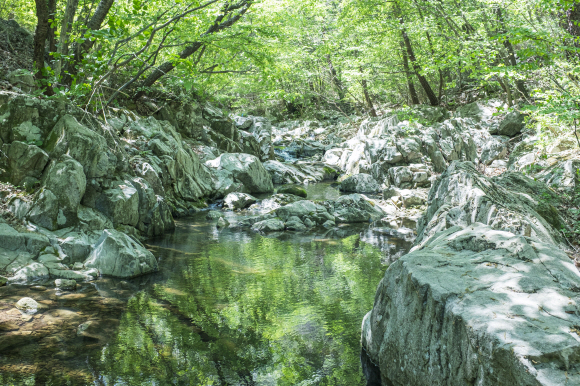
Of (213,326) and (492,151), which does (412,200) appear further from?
(213,326)

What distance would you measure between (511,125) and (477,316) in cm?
1963

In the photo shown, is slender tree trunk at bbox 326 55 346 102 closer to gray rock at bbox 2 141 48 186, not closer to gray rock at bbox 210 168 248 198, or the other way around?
gray rock at bbox 210 168 248 198

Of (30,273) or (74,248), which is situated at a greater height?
(74,248)

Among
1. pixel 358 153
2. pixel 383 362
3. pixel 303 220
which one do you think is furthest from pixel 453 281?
pixel 358 153

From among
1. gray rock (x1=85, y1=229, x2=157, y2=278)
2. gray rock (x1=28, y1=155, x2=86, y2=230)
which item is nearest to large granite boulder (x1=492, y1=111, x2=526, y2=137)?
gray rock (x1=85, y1=229, x2=157, y2=278)

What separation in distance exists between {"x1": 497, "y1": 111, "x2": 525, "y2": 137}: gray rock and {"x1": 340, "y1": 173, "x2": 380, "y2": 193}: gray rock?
23.3 feet

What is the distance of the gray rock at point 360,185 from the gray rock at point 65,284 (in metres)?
13.7

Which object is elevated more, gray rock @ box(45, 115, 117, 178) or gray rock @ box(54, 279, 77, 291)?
gray rock @ box(45, 115, 117, 178)

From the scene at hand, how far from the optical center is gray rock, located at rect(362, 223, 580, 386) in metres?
2.60

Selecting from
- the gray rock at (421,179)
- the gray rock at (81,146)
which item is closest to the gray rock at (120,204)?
the gray rock at (81,146)

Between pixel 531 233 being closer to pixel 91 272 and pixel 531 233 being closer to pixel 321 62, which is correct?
pixel 91 272

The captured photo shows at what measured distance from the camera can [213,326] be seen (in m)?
5.50

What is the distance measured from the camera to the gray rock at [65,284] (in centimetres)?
662

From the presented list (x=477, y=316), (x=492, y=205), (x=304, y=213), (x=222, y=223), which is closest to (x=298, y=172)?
(x=304, y=213)
